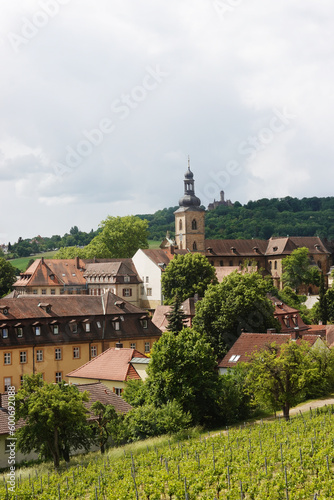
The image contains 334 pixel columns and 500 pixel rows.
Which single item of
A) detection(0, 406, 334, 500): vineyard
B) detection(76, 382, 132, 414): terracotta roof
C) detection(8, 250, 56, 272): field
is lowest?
detection(0, 406, 334, 500): vineyard

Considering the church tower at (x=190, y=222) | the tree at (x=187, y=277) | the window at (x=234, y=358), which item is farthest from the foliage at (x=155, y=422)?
the church tower at (x=190, y=222)

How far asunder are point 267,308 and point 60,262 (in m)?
48.8

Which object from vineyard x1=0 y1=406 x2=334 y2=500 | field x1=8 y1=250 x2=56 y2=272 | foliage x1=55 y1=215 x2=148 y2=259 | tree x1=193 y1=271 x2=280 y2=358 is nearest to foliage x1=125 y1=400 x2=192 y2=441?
vineyard x1=0 y1=406 x2=334 y2=500

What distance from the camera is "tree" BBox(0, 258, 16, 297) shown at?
3890 inches

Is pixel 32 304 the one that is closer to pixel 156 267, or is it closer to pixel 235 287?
pixel 235 287

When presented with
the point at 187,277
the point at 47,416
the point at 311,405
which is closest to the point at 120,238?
the point at 187,277

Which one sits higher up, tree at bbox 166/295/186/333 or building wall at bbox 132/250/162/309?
building wall at bbox 132/250/162/309

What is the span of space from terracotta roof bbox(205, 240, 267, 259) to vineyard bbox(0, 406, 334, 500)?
80.0 metres

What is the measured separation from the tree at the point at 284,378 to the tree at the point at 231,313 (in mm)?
16616

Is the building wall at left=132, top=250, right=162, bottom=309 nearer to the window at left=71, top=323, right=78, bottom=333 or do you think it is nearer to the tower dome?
the tower dome

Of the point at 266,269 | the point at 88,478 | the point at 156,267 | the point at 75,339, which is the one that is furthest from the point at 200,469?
the point at 266,269

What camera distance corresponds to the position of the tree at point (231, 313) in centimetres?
5669

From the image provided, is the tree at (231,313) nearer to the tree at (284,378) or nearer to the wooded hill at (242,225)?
the tree at (284,378)

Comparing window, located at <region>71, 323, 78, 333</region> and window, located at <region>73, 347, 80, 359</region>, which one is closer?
window, located at <region>73, 347, 80, 359</region>
